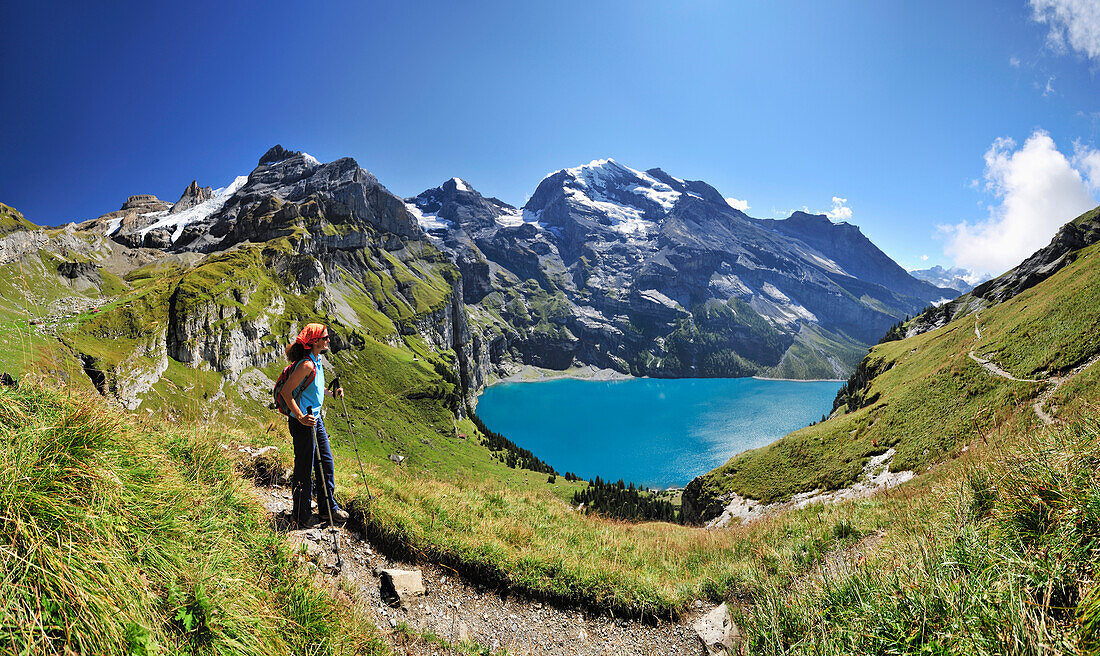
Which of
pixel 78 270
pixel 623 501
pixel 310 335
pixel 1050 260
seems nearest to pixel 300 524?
pixel 310 335

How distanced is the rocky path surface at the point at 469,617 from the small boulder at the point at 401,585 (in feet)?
0.23

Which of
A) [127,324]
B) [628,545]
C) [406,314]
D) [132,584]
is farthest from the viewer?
[406,314]

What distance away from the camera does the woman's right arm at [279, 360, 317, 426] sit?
627cm

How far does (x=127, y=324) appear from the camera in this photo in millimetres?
79375

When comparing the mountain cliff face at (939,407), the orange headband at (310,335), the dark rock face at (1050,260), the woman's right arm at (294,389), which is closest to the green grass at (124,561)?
the woman's right arm at (294,389)

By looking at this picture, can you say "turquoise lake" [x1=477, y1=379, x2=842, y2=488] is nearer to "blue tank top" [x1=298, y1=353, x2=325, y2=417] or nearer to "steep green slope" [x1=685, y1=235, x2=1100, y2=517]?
"steep green slope" [x1=685, y1=235, x2=1100, y2=517]

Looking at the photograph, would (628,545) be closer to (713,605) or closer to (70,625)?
(713,605)

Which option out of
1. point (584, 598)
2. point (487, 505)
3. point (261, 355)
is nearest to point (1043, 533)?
point (584, 598)

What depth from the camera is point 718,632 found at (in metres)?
5.78

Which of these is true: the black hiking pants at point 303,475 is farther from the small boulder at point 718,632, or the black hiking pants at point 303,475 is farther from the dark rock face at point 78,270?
the dark rock face at point 78,270

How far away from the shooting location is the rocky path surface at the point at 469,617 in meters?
5.46

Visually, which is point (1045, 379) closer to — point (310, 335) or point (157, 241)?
point (310, 335)

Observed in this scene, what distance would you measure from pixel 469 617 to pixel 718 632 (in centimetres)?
383

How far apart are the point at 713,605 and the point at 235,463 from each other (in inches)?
362
